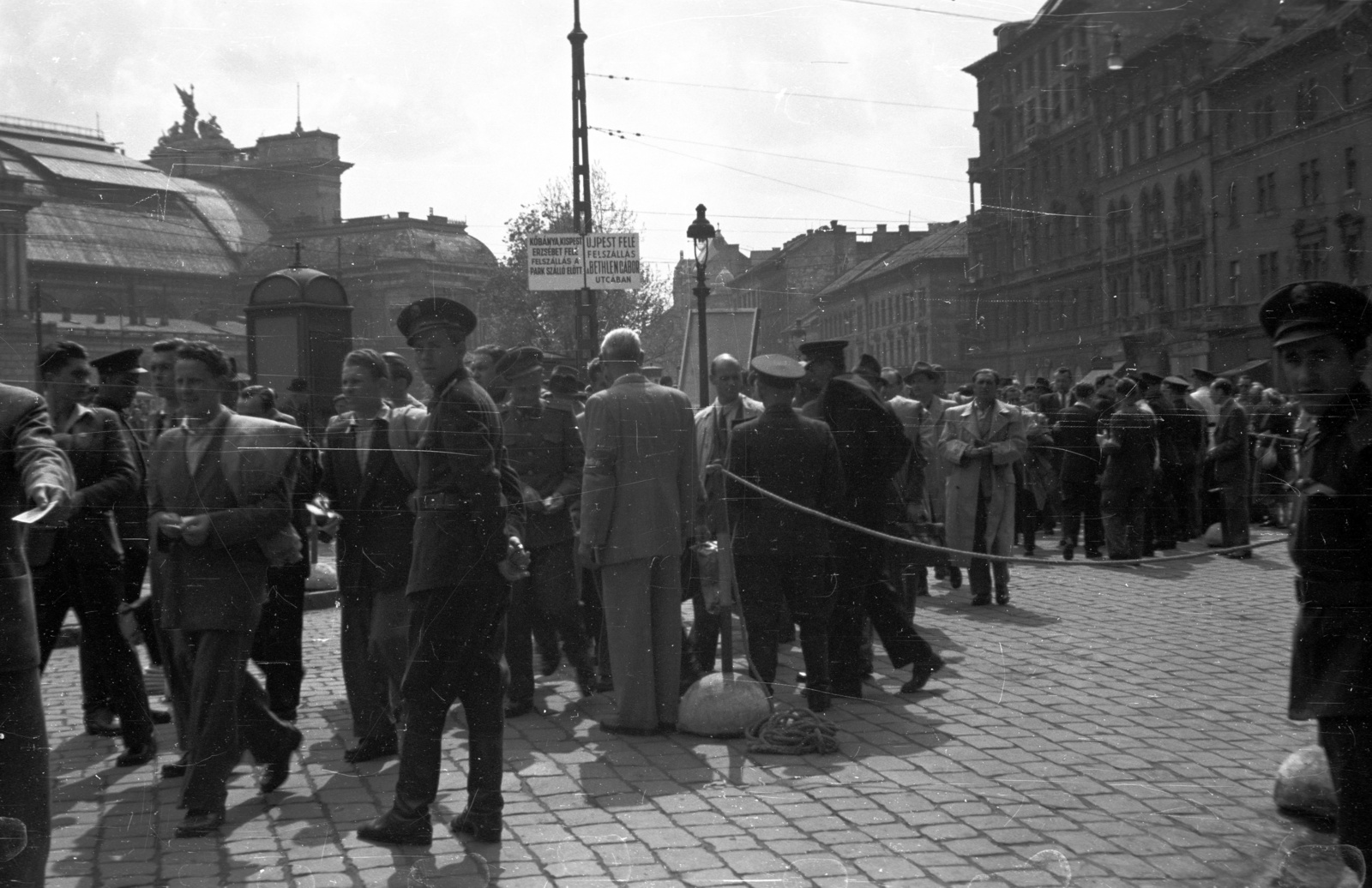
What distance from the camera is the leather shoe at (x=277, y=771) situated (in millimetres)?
6148

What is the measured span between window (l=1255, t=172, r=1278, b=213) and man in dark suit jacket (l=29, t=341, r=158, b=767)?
18.0ft

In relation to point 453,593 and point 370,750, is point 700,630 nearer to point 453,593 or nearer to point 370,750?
point 370,750

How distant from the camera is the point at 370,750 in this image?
22.4 feet

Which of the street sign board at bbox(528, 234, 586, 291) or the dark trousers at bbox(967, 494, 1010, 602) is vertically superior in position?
the street sign board at bbox(528, 234, 586, 291)

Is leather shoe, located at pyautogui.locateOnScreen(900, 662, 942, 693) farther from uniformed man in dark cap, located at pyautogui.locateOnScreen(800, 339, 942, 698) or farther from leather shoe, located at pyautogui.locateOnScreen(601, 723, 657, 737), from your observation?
leather shoe, located at pyautogui.locateOnScreen(601, 723, 657, 737)

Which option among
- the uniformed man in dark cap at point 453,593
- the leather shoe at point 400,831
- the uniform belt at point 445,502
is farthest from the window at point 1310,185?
the leather shoe at point 400,831

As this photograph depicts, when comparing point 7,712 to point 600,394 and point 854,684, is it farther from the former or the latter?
point 854,684

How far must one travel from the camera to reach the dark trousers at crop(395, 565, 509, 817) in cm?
528

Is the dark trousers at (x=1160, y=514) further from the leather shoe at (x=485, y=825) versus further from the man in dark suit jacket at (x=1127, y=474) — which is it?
the leather shoe at (x=485, y=825)

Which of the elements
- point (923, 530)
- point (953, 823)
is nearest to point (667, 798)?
point (953, 823)

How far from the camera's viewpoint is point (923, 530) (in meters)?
10.0

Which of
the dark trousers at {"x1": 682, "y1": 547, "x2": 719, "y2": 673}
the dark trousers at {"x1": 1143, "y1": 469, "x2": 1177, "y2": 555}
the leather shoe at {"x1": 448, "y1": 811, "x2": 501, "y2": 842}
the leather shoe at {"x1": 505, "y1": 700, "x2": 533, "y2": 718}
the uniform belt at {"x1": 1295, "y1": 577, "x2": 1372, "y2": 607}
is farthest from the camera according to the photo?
the dark trousers at {"x1": 1143, "y1": 469, "x2": 1177, "y2": 555}

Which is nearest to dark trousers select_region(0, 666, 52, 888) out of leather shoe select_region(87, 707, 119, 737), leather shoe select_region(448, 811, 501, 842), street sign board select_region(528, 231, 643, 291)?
leather shoe select_region(448, 811, 501, 842)

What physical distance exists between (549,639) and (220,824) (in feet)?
11.3
